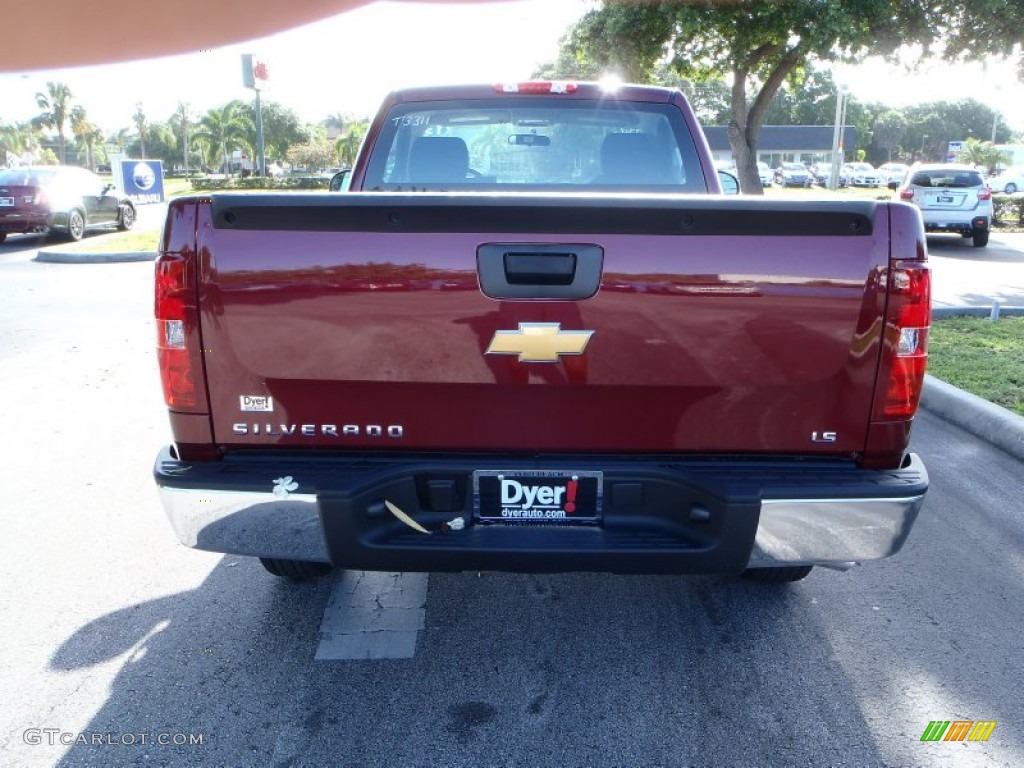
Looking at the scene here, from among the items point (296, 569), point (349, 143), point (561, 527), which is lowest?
point (296, 569)

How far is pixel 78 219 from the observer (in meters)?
18.2

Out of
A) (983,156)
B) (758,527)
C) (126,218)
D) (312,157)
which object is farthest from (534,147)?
(983,156)

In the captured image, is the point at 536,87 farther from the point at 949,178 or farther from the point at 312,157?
the point at 312,157

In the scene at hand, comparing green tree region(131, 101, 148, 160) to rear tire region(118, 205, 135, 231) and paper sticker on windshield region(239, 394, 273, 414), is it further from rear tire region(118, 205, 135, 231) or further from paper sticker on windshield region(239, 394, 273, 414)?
paper sticker on windshield region(239, 394, 273, 414)

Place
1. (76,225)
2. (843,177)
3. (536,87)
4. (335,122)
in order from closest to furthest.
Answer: (536,87), (76,225), (843,177), (335,122)

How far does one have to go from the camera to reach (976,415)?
224 inches

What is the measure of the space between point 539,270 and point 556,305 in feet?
0.36

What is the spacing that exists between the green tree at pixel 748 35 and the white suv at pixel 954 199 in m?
2.62

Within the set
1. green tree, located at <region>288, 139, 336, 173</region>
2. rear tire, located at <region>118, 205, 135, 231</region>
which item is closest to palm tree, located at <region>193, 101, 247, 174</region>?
green tree, located at <region>288, 139, 336, 173</region>

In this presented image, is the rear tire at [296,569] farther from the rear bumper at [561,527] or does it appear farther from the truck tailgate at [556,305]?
the truck tailgate at [556,305]

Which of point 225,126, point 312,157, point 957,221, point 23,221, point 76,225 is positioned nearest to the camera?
point 957,221

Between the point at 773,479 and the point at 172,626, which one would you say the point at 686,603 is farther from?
the point at 172,626

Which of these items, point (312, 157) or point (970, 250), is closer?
point (970, 250)

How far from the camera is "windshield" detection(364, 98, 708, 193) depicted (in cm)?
416
